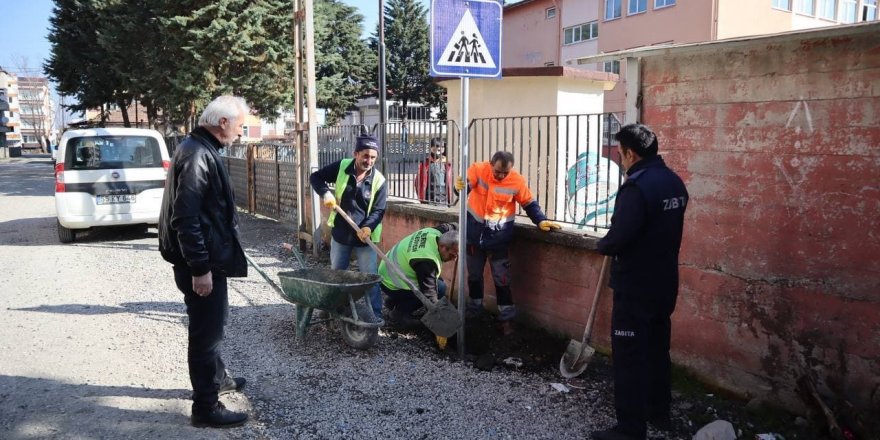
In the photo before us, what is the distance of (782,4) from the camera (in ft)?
95.6

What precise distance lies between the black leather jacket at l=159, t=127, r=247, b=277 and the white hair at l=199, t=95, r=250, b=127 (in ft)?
0.21

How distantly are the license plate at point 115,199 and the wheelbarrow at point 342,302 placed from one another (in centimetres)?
572

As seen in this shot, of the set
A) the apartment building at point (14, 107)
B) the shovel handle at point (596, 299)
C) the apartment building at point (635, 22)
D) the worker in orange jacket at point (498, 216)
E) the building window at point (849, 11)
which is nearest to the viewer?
the shovel handle at point (596, 299)

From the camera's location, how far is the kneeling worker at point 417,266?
199 inches

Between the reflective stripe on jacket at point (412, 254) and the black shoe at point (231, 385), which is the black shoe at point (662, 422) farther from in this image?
the black shoe at point (231, 385)

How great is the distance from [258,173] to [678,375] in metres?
10.4

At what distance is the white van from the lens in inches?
370

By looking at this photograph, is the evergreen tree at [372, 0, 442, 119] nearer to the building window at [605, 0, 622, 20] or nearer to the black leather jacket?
the building window at [605, 0, 622, 20]

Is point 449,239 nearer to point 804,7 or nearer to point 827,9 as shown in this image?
point 804,7

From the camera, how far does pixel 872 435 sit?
3.21 m

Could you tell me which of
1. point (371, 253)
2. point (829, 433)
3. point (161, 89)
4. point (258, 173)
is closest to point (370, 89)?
point (161, 89)

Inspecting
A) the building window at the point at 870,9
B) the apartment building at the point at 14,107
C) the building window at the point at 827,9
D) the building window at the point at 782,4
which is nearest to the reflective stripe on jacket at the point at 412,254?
the building window at the point at 782,4

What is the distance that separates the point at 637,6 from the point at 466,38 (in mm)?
28028

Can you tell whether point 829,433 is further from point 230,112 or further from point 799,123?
point 230,112
